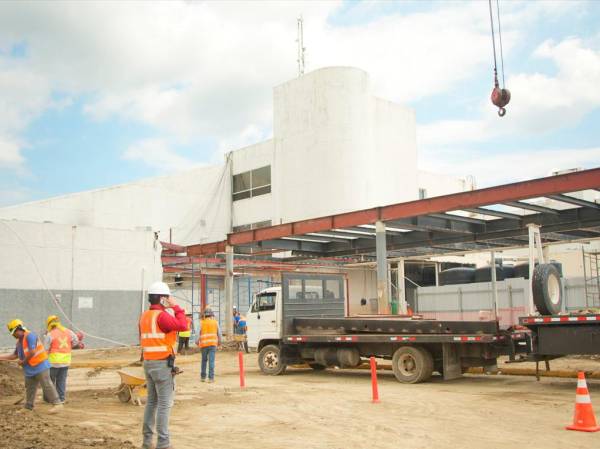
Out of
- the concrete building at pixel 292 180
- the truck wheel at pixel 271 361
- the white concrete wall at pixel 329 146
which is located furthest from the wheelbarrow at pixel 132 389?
the white concrete wall at pixel 329 146

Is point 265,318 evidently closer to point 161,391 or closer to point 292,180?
point 161,391

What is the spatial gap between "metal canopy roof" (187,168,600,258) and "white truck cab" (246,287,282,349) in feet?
17.8

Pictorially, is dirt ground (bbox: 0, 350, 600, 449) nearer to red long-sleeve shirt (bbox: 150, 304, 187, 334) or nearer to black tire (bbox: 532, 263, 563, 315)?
red long-sleeve shirt (bbox: 150, 304, 187, 334)

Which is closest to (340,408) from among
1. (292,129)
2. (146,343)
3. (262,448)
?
(262,448)

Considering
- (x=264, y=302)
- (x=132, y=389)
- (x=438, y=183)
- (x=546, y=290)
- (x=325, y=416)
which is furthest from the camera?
(x=438, y=183)

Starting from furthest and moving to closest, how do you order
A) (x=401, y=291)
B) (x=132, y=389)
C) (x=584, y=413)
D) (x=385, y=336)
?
(x=401, y=291), (x=385, y=336), (x=132, y=389), (x=584, y=413)

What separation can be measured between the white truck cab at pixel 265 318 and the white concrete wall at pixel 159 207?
69.6ft

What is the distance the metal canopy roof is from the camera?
58.5ft

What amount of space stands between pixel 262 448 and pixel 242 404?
12.8ft

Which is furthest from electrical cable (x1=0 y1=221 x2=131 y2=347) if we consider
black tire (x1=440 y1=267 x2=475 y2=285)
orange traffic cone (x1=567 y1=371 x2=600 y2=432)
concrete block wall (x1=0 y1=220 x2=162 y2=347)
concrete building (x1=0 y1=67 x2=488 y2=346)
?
orange traffic cone (x1=567 y1=371 x2=600 y2=432)

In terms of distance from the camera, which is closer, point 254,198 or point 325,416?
point 325,416

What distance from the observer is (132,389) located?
11.6 metres

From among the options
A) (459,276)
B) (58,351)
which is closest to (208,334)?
(58,351)

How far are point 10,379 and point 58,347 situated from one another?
10.8 ft
